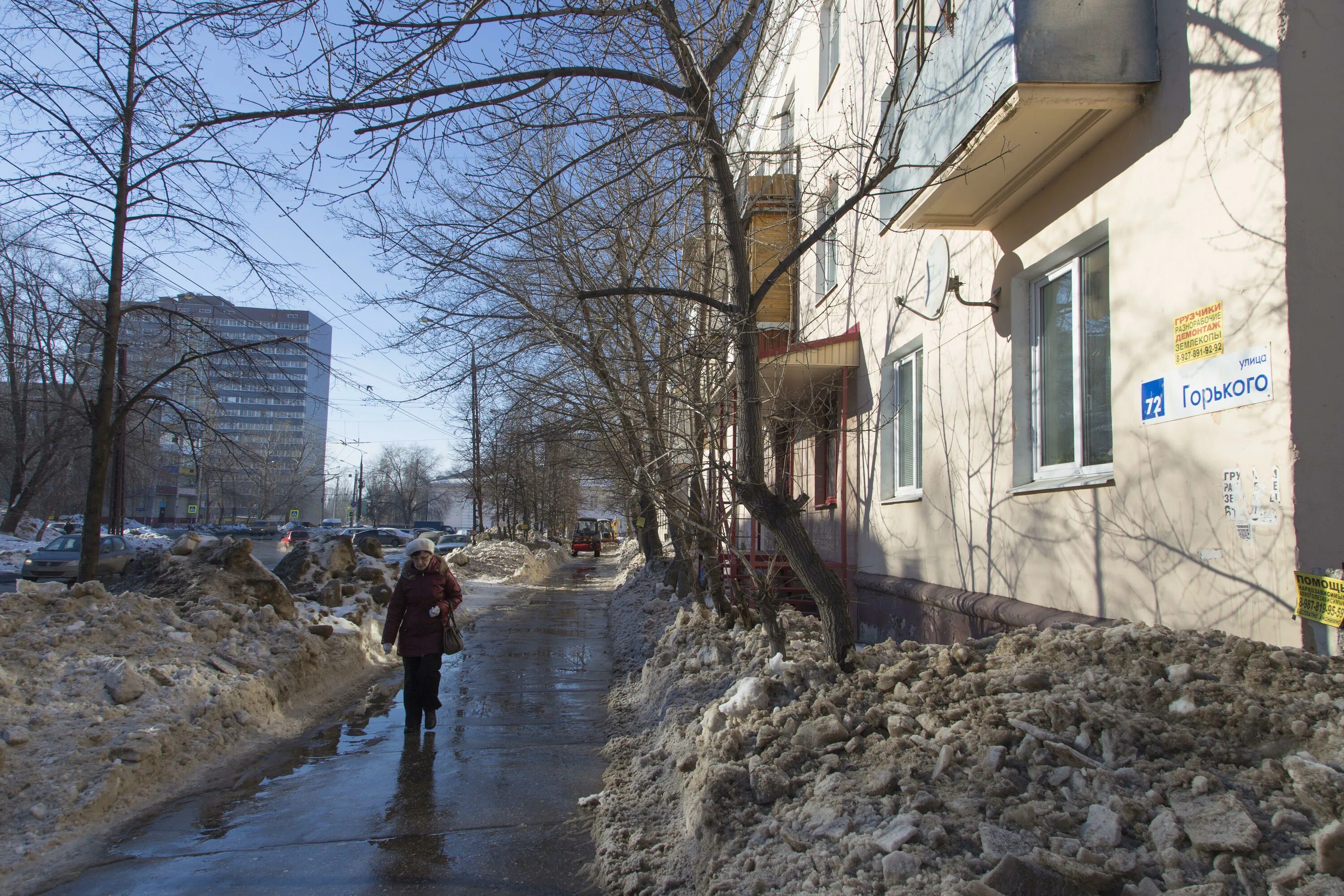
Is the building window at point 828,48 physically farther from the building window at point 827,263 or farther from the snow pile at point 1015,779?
the snow pile at point 1015,779

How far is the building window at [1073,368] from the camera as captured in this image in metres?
5.26

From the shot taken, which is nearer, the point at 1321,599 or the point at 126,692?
the point at 1321,599

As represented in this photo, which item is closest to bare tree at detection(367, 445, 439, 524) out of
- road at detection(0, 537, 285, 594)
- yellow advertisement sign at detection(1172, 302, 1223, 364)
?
road at detection(0, 537, 285, 594)

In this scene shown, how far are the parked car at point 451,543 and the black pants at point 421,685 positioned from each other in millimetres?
29720

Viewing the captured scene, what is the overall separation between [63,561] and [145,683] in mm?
16726

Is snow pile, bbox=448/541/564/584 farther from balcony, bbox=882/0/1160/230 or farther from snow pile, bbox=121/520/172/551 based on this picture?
balcony, bbox=882/0/1160/230

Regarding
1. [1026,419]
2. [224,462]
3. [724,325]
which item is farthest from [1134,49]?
[224,462]

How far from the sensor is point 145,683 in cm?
592

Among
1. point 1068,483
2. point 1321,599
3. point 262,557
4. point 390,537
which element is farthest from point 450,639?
point 390,537

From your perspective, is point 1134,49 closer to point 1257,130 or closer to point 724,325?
point 1257,130

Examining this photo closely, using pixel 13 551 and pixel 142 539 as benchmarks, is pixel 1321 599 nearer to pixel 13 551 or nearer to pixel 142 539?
pixel 142 539

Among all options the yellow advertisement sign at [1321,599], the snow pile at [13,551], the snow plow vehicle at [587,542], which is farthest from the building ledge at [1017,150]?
the snow plow vehicle at [587,542]

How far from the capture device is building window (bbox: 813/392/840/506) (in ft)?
34.8

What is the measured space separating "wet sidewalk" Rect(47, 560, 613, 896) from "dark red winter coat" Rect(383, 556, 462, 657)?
660 mm
